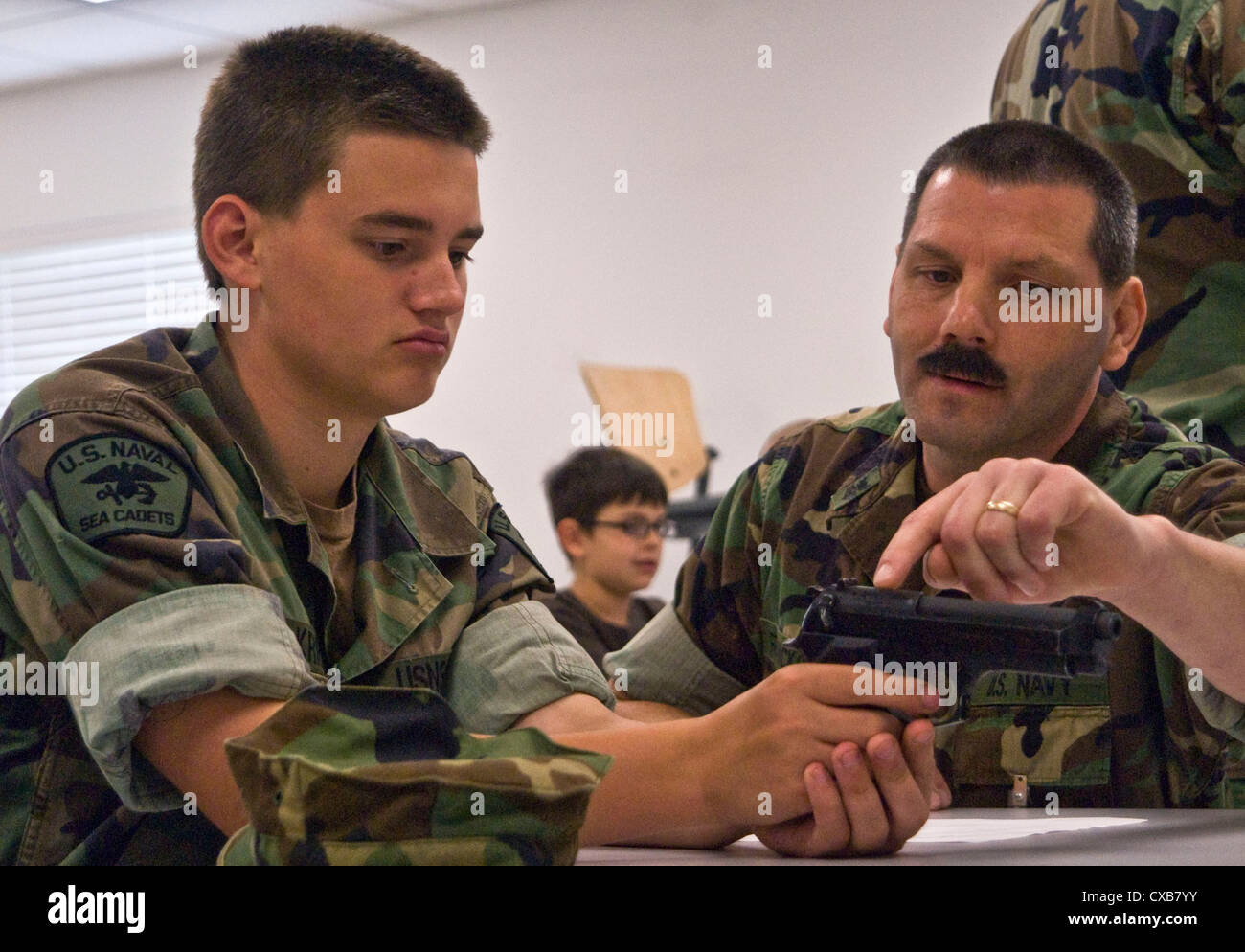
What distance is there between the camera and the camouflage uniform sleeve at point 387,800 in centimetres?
57

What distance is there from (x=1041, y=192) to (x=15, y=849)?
0.89 metres

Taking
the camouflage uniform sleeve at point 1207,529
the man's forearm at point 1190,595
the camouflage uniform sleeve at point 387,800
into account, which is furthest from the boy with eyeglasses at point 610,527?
the camouflage uniform sleeve at point 387,800

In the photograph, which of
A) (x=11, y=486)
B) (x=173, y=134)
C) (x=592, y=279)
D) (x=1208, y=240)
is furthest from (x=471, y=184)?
(x=173, y=134)

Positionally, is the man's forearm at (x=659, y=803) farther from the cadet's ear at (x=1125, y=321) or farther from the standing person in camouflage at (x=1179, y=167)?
the standing person in camouflage at (x=1179, y=167)

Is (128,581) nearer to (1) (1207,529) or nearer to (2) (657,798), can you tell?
(2) (657,798)

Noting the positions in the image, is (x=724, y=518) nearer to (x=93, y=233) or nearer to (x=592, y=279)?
(x=592, y=279)

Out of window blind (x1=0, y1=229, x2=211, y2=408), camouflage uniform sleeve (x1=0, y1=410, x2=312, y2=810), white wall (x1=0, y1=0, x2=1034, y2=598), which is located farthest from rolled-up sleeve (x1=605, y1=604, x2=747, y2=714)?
window blind (x1=0, y1=229, x2=211, y2=408)

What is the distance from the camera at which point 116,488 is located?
82cm

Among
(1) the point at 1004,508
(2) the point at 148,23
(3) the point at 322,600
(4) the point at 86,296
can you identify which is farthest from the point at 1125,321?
(4) the point at 86,296

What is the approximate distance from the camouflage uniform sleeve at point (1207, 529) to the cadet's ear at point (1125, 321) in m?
0.16

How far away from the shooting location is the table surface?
0.74 m

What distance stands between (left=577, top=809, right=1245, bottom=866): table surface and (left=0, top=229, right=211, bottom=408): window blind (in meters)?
4.26

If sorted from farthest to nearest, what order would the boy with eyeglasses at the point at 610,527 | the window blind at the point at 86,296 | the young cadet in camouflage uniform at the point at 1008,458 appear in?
the window blind at the point at 86,296 → the boy with eyeglasses at the point at 610,527 → the young cadet in camouflage uniform at the point at 1008,458
